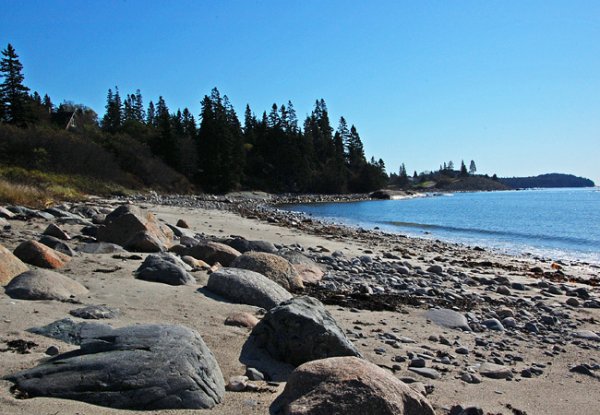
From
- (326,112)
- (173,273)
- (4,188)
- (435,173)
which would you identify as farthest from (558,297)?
(435,173)

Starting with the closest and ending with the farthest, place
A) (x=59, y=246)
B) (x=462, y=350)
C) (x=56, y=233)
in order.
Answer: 1. (x=462, y=350)
2. (x=59, y=246)
3. (x=56, y=233)

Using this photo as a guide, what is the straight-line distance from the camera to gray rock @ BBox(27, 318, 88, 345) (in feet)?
13.0

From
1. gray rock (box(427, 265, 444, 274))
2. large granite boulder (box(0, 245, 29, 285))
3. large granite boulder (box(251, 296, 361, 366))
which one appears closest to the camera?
large granite boulder (box(251, 296, 361, 366))

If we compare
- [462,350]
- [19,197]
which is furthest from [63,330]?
[19,197]

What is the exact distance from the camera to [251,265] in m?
7.32

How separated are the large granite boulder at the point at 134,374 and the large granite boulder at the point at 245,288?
91.5 inches

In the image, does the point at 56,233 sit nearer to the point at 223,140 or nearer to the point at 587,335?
the point at 587,335

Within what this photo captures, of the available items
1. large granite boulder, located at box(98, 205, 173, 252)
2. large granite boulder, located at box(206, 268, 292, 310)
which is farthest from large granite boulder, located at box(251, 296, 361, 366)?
large granite boulder, located at box(98, 205, 173, 252)

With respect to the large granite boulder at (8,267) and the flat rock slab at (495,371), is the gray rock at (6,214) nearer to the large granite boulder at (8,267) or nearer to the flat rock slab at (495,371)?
the large granite boulder at (8,267)

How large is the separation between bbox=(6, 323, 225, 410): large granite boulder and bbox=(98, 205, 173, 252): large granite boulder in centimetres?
544

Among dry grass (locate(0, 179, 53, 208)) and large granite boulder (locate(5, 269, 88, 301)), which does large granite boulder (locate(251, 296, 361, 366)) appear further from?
dry grass (locate(0, 179, 53, 208))

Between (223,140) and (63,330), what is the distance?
5865 cm

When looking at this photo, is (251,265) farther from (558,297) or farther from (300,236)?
(300,236)

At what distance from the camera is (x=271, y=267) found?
7.39 metres
